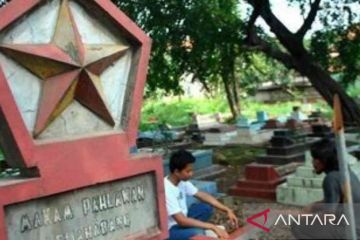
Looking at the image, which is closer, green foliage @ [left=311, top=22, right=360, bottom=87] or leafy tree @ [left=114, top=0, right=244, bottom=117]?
leafy tree @ [left=114, top=0, right=244, bottom=117]

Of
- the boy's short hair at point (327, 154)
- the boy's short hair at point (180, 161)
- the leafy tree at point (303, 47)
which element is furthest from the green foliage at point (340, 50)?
the boy's short hair at point (180, 161)

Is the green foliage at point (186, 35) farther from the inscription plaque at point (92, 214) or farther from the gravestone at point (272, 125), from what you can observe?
the gravestone at point (272, 125)

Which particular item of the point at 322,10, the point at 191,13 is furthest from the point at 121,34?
the point at 322,10

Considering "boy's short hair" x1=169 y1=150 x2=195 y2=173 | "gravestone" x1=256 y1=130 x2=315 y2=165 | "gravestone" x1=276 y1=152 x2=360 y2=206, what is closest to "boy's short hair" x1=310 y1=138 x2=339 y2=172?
"boy's short hair" x1=169 y1=150 x2=195 y2=173

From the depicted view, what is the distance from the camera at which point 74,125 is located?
2.79 metres

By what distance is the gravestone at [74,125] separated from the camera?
2.49 metres

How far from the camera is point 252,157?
1269 centimetres

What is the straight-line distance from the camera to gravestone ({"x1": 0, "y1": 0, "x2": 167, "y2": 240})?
249cm

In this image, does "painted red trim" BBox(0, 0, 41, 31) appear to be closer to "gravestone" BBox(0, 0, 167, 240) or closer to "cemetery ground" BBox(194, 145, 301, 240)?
Answer: "gravestone" BBox(0, 0, 167, 240)

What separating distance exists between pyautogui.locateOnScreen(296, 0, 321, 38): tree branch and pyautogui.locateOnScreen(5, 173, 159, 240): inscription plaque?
703 cm

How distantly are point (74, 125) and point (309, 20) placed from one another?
7614 mm

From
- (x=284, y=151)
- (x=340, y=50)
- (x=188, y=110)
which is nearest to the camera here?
(x=340, y=50)

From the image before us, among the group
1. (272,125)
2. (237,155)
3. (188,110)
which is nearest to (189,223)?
(237,155)

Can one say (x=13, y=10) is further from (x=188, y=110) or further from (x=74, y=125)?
(x=188, y=110)
